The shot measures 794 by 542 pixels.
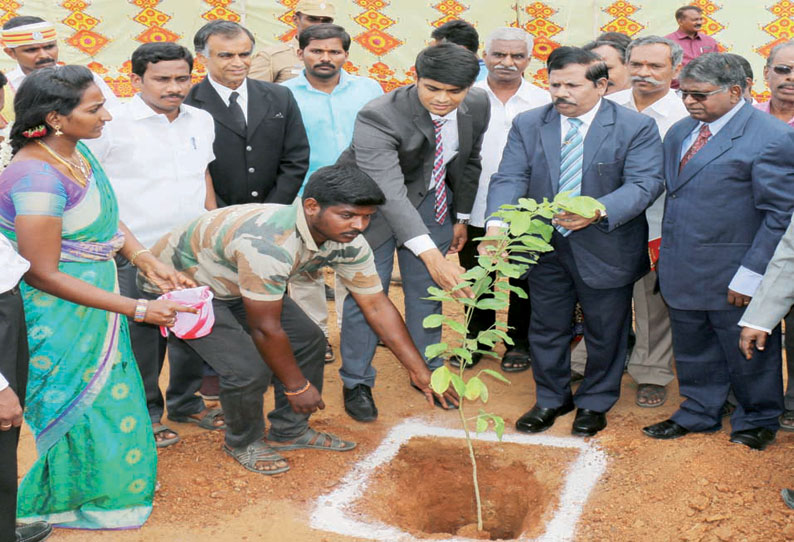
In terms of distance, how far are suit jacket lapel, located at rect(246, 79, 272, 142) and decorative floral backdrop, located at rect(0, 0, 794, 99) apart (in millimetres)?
5026

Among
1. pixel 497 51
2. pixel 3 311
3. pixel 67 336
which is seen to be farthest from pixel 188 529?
pixel 497 51

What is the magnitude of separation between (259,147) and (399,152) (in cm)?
103

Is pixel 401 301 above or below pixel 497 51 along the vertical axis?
below

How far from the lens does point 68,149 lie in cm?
371

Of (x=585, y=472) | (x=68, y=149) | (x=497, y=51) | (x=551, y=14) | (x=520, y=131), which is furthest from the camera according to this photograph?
(x=551, y=14)

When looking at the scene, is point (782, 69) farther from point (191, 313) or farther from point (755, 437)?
point (191, 313)

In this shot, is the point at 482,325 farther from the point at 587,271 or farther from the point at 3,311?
the point at 3,311

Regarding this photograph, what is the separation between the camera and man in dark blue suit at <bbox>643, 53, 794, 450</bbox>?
14.0 ft

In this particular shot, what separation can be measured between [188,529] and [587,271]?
2.45 m

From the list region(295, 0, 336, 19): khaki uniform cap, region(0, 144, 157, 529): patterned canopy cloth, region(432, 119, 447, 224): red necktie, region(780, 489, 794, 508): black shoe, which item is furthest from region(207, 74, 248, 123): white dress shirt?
region(780, 489, 794, 508): black shoe

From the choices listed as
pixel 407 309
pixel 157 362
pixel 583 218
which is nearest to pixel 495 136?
pixel 407 309

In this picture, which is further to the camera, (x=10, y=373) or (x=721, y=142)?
(x=721, y=142)

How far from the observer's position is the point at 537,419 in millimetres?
5105

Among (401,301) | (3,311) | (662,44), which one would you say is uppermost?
(662,44)
